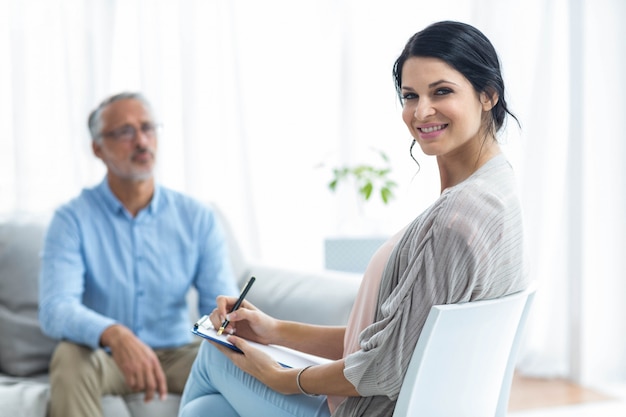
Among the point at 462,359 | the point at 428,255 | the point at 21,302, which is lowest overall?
the point at 21,302

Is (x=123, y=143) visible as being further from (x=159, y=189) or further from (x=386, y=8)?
(x=386, y=8)

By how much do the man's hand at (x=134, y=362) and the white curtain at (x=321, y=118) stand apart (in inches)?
47.3

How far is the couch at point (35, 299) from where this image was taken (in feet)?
6.53

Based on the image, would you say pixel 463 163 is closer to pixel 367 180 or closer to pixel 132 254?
pixel 132 254

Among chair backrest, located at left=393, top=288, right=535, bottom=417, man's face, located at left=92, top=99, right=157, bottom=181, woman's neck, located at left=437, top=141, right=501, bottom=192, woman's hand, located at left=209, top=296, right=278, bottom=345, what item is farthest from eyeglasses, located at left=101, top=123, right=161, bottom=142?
chair backrest, located at left=393, top=288, right=535, bottom=417

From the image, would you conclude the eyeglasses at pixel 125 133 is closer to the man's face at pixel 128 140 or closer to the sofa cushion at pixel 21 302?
the man's face at pixel 128 140

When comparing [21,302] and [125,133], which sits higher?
[125,133]

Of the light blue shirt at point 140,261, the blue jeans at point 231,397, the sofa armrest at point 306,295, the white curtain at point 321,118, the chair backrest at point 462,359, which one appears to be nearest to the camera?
the chair backrest at point 462,359

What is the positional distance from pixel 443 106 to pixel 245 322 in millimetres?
634

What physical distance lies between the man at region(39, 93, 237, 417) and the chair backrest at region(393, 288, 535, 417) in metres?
1.01

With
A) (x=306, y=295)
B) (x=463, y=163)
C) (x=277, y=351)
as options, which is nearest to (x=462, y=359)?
(x=463, y=163)

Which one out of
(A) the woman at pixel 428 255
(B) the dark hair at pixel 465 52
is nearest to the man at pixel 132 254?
(A) the woman at pixel 428 255

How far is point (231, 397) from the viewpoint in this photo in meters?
1.46

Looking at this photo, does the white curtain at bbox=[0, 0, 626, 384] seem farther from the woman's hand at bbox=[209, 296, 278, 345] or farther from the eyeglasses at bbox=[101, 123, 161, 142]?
the woman's hand at bbox=[209, 296, 278, 345]
